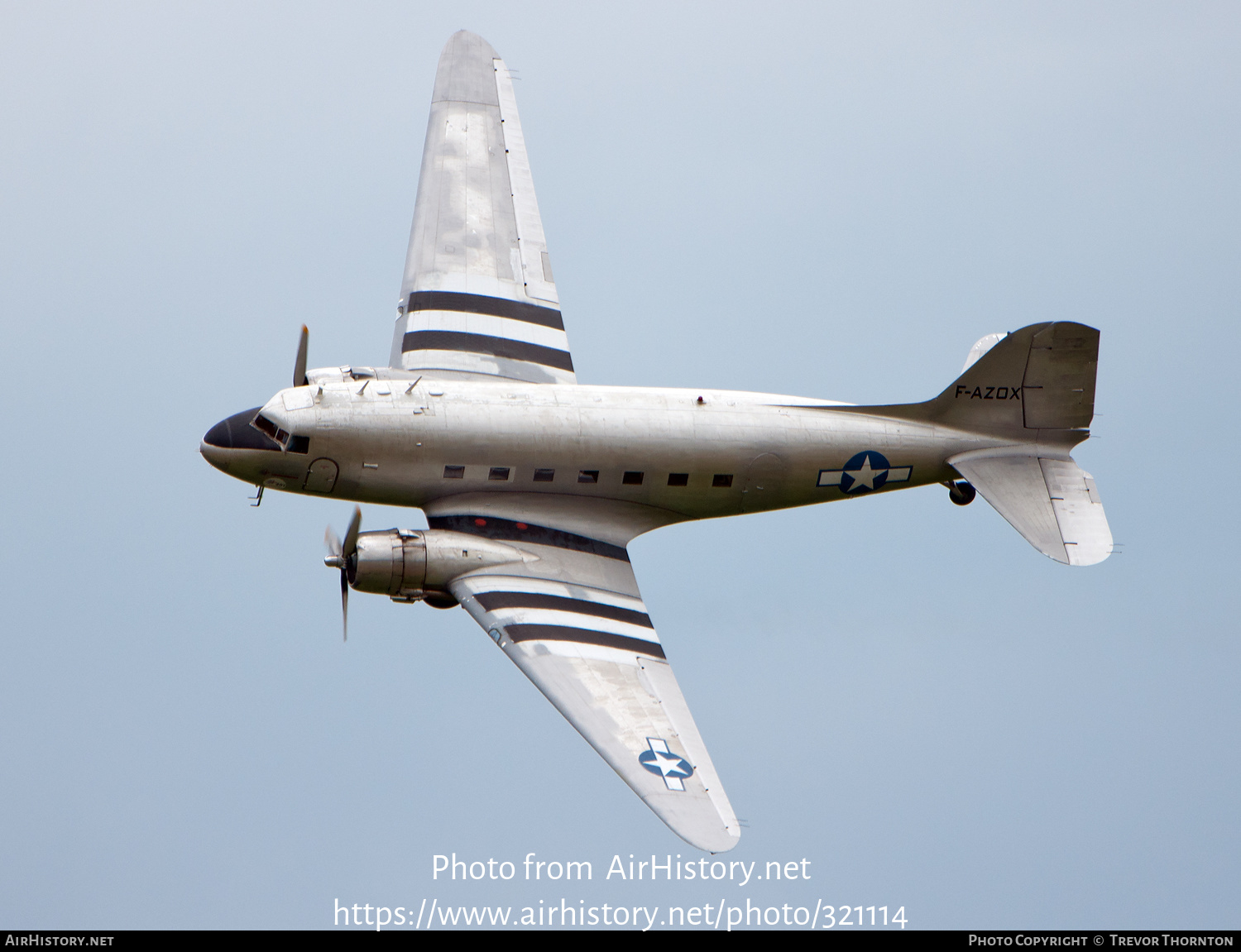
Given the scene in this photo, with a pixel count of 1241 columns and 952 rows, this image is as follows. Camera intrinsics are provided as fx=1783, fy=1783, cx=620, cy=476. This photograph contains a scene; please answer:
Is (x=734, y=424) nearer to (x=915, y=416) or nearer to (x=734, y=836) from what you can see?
(x=915, y=416)

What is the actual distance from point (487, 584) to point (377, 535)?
2.23 metres

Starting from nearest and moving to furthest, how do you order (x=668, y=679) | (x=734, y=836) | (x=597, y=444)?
1. (x=734, y=836)
2. (x=668, y=679)
3. (x=597, y=444)

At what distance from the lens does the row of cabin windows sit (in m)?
34.2

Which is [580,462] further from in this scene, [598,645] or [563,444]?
[598,645]

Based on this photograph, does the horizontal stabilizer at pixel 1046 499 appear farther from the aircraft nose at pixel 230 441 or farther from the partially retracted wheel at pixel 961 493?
the aircraft nose at pixel 230 441

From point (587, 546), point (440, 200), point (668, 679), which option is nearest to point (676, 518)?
point (587, 546)

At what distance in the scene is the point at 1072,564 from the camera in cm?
3422

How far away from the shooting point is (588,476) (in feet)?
114

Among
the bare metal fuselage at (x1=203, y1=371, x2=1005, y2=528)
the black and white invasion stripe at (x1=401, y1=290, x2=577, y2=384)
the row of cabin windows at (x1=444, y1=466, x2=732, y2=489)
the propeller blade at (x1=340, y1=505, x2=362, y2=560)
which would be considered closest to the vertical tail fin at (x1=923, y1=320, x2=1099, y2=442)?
the bare metal fuselage at (x1=203, y1=371, x2=1005, y2=528)

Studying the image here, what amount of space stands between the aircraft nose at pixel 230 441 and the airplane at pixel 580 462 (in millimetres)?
35

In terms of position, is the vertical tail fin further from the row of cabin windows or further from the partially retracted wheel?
the row of cabin windows

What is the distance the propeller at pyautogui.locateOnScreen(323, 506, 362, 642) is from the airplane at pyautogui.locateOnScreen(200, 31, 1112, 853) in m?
0.05

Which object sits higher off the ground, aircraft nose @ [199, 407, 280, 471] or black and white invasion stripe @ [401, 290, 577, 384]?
black and white invasion stripe @ [401, 290, 577, 384]

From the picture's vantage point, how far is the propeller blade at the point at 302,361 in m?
34.9
